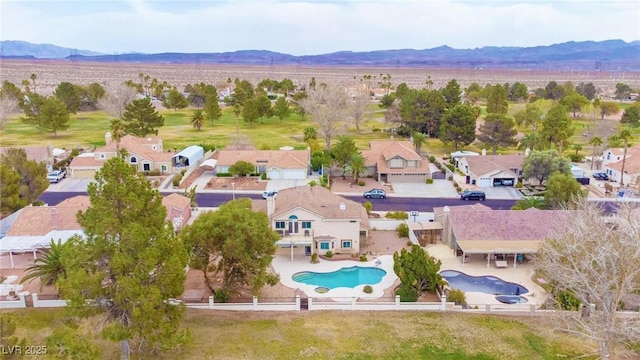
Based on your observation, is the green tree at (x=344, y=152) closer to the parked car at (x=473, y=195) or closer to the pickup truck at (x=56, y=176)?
the parked car at (x=473, y=195)

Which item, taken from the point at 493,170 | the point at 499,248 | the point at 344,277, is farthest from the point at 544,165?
the point at 344,277

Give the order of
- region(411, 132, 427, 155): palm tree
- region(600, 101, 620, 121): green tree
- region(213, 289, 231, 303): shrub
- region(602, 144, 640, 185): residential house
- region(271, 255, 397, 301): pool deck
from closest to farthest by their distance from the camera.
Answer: region(213, 289, 231, 303): shrub
region(271, 255, 397, 301): pool deck
region(602, 144, 640, 185): residential house
region(411, 132, 427, 155): palm tree
region(600, 101, 620, 121): green tree

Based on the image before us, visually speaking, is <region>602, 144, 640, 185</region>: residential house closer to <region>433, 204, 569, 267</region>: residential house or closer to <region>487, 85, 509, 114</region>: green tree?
<region>433, 204, 569, 267</region>: residential house

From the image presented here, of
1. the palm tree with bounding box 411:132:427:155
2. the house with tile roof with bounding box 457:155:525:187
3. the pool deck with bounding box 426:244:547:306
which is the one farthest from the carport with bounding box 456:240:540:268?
the palm tree with bounding box 411:132:427:155

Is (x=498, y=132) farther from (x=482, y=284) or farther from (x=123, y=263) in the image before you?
(x=123, y=263)

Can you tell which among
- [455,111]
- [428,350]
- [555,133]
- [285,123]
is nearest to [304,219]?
[428,350]

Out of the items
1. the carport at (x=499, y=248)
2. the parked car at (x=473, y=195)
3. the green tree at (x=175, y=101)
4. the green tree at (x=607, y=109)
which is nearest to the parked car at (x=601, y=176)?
the parked car at (x=473, y=195)

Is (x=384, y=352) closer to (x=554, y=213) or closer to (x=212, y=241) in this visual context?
(x=212, y=241)
